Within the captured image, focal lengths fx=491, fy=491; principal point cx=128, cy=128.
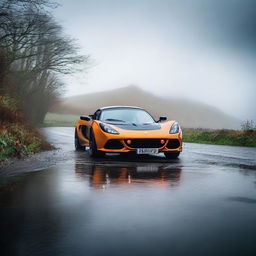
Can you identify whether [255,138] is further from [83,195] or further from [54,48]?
[54,48]

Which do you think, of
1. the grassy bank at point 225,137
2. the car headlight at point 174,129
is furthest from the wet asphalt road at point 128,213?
the grassy bank at point 225,137

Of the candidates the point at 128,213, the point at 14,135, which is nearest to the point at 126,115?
the point at 14,135

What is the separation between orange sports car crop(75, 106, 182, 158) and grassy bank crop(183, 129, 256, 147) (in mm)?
9109

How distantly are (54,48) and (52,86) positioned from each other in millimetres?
13334

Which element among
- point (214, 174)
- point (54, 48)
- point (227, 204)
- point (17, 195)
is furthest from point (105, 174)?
point (54, 48)

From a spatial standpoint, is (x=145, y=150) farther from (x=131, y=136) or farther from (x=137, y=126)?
(x=137, y=126)

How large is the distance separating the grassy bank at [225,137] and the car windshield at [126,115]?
8.38 m

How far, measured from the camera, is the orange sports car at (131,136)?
1224cm

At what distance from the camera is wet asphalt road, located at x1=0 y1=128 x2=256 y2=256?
4199mm

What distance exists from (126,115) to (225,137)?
1085cm

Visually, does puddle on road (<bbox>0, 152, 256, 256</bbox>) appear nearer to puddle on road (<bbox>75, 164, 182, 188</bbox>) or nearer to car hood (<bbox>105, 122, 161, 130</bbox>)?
puddle on road (<bbox>75, 164, 182, 188</bbox>)

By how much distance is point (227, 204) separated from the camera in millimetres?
6133

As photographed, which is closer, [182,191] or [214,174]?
[182,191]

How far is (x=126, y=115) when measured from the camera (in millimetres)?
14031
